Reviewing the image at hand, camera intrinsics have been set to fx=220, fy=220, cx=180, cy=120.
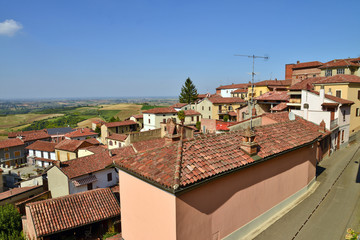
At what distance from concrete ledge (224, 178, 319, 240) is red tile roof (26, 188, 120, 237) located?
9.29 meters

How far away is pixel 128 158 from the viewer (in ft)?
30.0

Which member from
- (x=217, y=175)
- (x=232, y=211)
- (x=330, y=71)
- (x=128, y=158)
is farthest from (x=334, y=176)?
(x=330, y=71)

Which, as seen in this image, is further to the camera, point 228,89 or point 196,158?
point 228,89

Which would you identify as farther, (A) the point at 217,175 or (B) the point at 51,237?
(B) the point at 51,237

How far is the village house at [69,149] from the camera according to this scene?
35.8m

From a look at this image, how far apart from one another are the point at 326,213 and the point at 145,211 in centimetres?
878

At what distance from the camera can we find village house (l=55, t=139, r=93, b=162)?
117ft

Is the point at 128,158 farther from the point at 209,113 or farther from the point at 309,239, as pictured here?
the point at 209,113

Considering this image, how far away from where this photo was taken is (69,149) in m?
36.4

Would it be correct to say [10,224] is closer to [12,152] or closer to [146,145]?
[146,145]

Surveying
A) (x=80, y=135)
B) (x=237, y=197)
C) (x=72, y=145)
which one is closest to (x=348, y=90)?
(x=237, y=197)

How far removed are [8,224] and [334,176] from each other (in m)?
23.6

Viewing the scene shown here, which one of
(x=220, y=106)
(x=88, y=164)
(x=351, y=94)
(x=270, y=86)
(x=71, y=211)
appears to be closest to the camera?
(x=71, y=211)

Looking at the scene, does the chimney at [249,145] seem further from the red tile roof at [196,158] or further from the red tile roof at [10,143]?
the red tile roof at [10,143]
